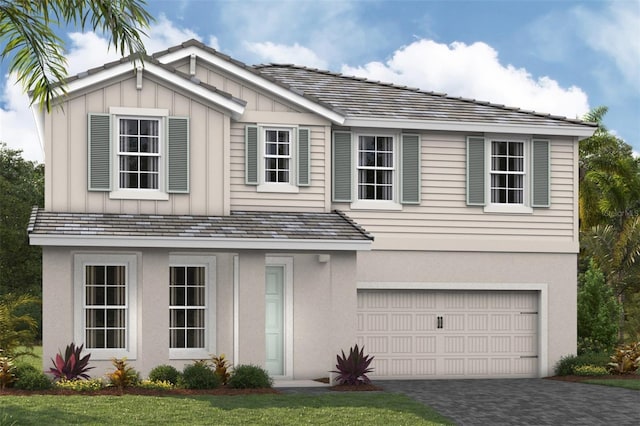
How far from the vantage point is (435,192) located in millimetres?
23641

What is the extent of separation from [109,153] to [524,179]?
384 inches

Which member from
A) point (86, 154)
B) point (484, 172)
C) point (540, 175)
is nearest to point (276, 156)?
point (86, 154)

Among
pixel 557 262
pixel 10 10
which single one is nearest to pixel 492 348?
pixel 557 262

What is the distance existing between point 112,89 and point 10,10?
4779 millimetres

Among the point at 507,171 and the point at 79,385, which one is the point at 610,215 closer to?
the point at 507,171

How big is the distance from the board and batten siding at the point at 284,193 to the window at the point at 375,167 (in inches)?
37.5

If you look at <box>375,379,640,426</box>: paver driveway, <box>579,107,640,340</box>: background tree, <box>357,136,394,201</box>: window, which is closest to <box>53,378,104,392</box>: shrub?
<box>375,379,640,426</box>: paver driveway

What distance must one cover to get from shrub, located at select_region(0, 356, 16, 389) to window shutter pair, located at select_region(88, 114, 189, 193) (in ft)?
13.7

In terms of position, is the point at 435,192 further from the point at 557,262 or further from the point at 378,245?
the point at 557,262

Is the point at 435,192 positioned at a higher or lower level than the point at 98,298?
higher

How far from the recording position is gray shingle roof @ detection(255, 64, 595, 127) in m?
23.7

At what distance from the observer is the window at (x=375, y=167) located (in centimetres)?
2328

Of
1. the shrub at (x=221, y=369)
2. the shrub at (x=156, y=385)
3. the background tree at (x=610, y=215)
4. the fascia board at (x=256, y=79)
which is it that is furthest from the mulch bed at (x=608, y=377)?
the background tree at (x=610, y=215)

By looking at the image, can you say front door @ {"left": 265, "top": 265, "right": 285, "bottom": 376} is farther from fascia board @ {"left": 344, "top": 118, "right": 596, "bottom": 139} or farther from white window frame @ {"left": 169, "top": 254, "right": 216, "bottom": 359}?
fascia board @ {"left": 344, "top": 118, "right": 596, "bottom": 139}
